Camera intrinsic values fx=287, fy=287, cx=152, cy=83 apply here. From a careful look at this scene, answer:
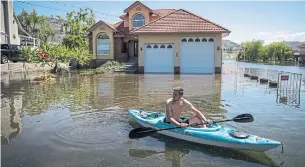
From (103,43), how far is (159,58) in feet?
25.2

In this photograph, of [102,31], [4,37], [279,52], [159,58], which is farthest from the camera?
[279,52]

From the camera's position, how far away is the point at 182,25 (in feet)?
79.2

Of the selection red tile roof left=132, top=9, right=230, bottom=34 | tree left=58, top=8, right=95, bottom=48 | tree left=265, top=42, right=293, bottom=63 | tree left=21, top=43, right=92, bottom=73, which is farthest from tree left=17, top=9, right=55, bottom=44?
tree left=265, top=42, right=293, bottom=63

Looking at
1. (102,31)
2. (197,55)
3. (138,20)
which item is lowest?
(197,55)

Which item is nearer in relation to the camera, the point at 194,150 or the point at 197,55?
the point at 194,150

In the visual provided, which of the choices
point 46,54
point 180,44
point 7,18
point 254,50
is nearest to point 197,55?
point 180,44

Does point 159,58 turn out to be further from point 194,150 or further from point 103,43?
point 194,150

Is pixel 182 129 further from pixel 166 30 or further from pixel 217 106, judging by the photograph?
pixel 166 30

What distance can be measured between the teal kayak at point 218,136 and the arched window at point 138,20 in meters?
24.1

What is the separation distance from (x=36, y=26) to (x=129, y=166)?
60.2 m

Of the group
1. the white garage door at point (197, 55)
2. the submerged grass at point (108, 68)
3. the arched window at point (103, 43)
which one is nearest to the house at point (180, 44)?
the white garage door at point (197, 55)

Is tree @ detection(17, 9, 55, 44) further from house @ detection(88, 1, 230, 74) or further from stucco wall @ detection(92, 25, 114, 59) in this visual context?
house @ detection(88, 1, 230, 74)

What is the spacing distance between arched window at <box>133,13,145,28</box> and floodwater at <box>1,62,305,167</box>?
18.1 meters

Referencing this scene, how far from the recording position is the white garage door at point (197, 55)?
2364cm
